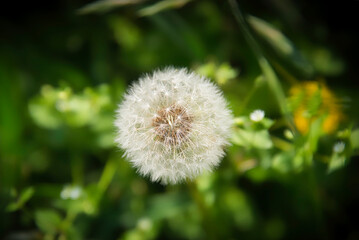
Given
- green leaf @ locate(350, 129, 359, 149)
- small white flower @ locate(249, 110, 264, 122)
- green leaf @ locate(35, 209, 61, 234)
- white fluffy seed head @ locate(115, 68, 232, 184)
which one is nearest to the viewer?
white fluffy seed head @ locate(115, 68, 232, 184)

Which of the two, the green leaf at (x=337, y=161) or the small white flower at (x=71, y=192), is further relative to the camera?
the small white flower at (x=71, y=192)

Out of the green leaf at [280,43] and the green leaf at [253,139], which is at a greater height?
the green leaf at [280,43]

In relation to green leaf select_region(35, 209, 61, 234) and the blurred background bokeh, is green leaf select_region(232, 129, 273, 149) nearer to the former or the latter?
the blurred background bokeh

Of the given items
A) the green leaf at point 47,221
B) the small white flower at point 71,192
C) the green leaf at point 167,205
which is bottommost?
the green leaf at point 47,221

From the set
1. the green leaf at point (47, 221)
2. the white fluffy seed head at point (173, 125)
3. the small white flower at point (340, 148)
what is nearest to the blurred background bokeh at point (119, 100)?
the green leaf at point (47, 221)

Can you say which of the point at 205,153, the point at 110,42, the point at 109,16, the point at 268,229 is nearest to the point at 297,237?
the point at 268,229

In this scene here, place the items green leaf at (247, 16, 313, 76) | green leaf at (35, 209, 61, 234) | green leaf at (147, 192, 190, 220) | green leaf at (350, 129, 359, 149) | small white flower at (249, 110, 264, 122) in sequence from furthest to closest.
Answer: green leaf at (147, 192, 190, 220)
green leaf at (35, 209, 61, 234)
green leaf at (247, 16, 313, 76)
green leaf at (350, 129, 359, 149)
small white flower at (249, 110, 264, 122)

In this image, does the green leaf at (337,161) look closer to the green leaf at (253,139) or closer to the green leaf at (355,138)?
the green leaf at (355,138)

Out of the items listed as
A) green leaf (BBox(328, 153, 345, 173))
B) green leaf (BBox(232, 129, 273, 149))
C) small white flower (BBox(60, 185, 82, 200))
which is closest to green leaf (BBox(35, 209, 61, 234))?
small white flower (BBox(60, 185, 82, 200))
